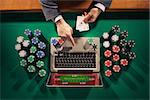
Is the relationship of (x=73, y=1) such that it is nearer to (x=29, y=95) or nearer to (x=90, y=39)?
(x=90, y=39)

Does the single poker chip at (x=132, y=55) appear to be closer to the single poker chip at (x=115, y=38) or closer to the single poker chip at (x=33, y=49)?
the single poker chip at (x=115, y=38)

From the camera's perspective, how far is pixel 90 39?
6.70ft

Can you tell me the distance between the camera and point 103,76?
2061mm

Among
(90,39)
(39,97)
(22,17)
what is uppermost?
(22,17)

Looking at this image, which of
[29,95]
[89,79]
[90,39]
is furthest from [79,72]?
[29,95]

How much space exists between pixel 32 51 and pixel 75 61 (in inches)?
10.9

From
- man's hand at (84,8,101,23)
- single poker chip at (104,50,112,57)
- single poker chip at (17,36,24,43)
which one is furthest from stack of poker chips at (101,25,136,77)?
single poker chip at (17,36,24,43)

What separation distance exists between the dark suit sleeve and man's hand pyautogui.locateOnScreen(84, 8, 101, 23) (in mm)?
176

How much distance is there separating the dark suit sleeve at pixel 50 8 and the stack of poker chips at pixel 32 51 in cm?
15

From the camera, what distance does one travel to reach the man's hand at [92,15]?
1997mm

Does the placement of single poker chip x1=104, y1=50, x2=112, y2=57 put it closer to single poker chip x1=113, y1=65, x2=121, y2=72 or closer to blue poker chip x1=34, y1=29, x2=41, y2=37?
single poker chip x1=113, y1=65, x2=121, y2=72

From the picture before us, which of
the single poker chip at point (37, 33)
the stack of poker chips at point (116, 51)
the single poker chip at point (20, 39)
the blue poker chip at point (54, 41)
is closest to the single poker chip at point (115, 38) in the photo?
the stack of poker chips at point (116, 51)

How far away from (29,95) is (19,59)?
0.24 m

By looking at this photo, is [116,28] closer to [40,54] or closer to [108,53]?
[108,53]
